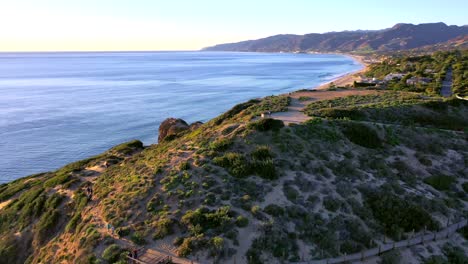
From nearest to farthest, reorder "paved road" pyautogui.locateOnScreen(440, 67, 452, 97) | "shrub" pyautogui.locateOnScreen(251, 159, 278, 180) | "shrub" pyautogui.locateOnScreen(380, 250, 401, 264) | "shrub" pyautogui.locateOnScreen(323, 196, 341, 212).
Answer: "shrub" pyautogui.locateOnScreen(380, 250, 401, 264)
"shrub" pyautogui.locateOnScreen(323, 196, 341, 212)
"shrub" pyautogui.locateOnScreen(251, 159, 278, 180)
"paved road" pyautogui.locateOnScreen(440, 67, 452, 97)

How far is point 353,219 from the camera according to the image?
76.2 feet

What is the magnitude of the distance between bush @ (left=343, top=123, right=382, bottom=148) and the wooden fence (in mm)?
10839

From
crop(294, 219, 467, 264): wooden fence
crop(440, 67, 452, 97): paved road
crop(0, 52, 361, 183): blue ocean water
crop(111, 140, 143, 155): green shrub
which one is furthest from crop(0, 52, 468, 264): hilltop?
crop(440, 67, 452, 97): paved road

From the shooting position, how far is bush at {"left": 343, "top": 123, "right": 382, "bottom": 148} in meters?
33.1

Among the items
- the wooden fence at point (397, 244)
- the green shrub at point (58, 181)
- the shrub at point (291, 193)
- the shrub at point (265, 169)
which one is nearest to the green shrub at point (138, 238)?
the shrub at point (265, 169)

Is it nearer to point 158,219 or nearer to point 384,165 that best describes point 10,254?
point 158,219

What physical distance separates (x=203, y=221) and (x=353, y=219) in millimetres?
10272

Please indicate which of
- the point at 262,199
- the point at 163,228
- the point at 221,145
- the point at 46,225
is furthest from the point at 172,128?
the point at 163,228

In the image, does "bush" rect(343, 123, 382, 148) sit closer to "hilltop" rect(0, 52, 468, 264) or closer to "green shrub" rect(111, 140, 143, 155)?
"hilltop" rect(0, 52, 468, 264)

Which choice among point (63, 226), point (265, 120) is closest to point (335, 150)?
point (265, 120)

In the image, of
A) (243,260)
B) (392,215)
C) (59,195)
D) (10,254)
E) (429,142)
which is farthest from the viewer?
(429,142)

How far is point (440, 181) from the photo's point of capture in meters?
28.8

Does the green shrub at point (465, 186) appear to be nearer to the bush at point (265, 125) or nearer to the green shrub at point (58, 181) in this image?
the bush at point (265, 125)

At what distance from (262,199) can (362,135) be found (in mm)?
15313
